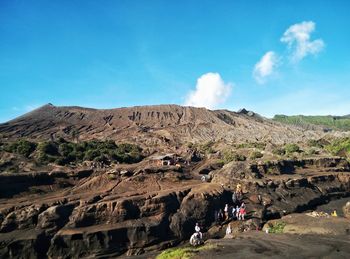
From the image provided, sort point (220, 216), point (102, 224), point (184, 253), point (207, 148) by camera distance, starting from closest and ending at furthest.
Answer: point (184, 253) < point (102, 224) < point (220, 216) < point (207, 148)

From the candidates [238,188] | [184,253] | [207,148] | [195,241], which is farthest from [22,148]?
[207,148]

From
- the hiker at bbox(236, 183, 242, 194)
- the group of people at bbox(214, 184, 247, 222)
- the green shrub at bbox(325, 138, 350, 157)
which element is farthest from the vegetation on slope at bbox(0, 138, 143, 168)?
the green shrub at bbox(325, 138, 350, 157)

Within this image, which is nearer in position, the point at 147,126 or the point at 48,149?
the point at 48,149

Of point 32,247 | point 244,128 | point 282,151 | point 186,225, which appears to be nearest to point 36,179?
point 32,247

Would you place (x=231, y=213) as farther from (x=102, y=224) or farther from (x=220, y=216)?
(x=102, y=224)

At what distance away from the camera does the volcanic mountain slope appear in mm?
99125

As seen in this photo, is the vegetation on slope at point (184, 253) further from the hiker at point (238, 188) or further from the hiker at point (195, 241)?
the hiker at point (238, 188)

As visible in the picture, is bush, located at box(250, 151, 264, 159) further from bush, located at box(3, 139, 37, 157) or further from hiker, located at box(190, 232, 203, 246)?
hiker, located at box(190, 232, 203, 246)

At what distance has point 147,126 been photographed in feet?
372

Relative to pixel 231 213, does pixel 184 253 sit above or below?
below

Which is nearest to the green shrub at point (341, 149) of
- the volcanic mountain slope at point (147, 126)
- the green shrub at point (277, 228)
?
the volcanic mountain slope at point (147, 126)

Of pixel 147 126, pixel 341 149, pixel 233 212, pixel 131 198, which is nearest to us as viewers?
pixel 131 198

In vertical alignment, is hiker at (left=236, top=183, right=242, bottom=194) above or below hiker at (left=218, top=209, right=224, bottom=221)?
above

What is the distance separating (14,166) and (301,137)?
92636 millimetres
